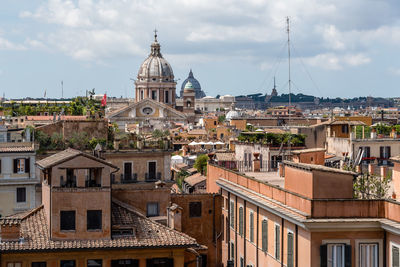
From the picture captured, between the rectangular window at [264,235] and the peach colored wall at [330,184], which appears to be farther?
the rectangular window at [264,235]

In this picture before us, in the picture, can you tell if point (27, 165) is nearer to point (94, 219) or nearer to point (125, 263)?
point (94, 219)

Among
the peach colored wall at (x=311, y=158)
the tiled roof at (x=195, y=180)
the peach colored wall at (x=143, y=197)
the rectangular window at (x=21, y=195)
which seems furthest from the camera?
the tiled roof at (x=195, y=180)

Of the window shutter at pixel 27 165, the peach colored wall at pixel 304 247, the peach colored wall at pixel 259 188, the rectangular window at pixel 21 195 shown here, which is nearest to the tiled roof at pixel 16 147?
the window shutter at pixel 27 165

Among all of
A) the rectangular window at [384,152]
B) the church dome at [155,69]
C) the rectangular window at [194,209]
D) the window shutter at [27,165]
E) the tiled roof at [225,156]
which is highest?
the church dome at [155,69]

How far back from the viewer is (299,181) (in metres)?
21.1

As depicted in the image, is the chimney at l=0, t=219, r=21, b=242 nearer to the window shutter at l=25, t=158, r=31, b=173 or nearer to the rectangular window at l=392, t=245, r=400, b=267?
the rectangular window at l=392, t=245, r=400, b=267

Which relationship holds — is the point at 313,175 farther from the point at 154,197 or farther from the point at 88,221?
the point at 154,197

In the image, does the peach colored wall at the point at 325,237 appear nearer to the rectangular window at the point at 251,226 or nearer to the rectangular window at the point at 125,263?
the rectangular window at the point at 125,263

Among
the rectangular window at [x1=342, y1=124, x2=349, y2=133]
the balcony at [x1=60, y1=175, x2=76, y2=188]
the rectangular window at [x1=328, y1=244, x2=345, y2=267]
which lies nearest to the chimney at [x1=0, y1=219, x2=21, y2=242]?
the balcony at [x1=60, y1=175, x2=76, y2=188]

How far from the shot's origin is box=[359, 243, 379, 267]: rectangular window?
760 inches

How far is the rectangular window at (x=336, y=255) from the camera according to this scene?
63.6 ft

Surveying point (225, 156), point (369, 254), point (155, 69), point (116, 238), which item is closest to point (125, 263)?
point (116, 238)

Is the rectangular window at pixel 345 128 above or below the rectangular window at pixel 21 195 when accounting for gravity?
above

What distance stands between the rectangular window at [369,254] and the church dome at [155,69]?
146 m
